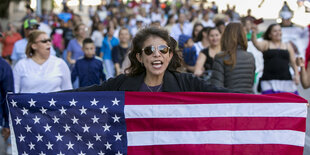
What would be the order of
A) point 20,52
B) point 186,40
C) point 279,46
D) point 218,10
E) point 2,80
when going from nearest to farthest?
point 2,80 < point 279,46 < point 186,40 < point 20,52 < point 218,10

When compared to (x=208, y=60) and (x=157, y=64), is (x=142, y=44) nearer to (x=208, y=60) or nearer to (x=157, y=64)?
(x=157, y=64)

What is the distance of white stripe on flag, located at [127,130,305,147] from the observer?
4598mm

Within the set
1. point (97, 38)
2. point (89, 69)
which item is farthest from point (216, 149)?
point (97, 38)

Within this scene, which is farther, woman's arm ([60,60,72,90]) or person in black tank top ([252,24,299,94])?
→ person in black tank top ([252,24,299,94])

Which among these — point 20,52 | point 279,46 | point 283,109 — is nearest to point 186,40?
point 279,46

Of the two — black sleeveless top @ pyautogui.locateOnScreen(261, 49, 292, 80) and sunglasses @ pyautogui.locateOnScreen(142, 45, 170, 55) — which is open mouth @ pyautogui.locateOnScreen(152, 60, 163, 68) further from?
black sleeveless top @ pyautogui.locateOnScreen(261, 49, 292, 80)

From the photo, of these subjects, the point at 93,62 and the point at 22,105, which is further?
the point at 93,62

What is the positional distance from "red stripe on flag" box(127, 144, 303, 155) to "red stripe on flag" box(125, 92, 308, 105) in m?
0.39

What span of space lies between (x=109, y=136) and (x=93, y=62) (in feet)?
15.1

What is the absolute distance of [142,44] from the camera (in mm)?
4520

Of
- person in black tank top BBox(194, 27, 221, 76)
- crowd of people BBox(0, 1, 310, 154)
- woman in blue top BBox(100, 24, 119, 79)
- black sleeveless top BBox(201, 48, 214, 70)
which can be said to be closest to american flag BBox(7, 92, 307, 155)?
crowd of people BBox(0, 1, 310, 154)

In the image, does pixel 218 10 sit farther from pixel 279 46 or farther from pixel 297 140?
pixel 297 140

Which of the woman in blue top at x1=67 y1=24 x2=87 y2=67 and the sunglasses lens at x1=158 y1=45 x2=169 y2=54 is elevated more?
the sunglasses lens at x1=158 y1=45 x2=169 y2=54

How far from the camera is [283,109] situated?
466 centimetres
